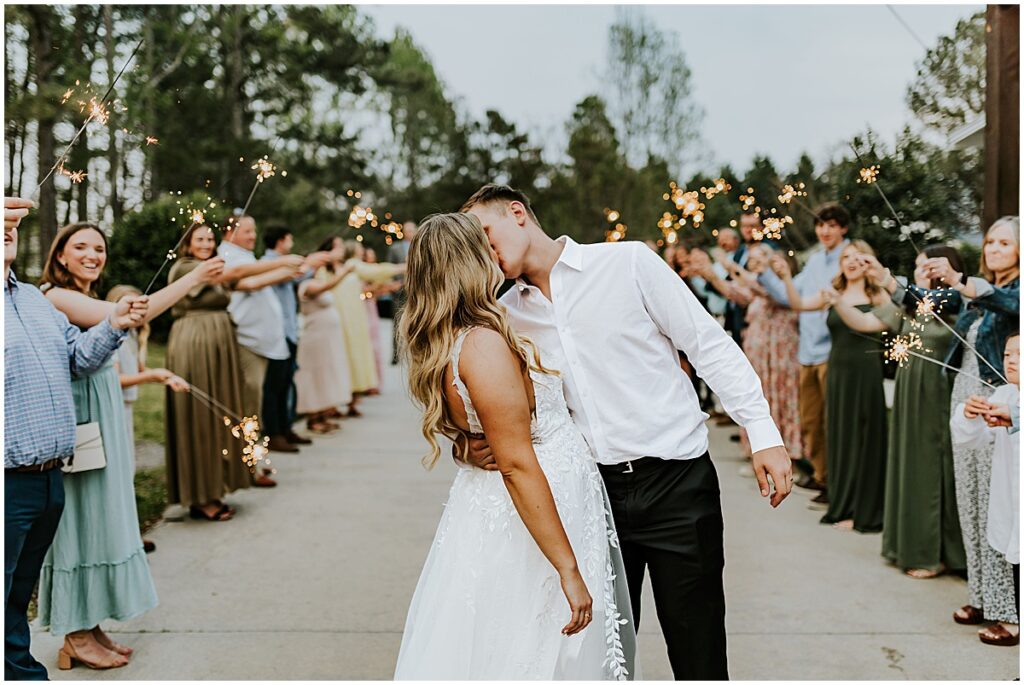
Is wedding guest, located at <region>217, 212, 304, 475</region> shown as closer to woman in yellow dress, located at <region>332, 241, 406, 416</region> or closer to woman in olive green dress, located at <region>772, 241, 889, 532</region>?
woman in yellow dress, located at <region>332, 241, 406, 416</region>

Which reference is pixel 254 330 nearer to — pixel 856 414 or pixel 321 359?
pixel 321 359

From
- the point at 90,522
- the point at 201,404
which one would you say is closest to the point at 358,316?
the point at 201,404

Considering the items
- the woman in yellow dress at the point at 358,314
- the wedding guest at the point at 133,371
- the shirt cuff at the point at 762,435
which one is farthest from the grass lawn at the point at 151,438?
the shirt cuff at the point at 762,435

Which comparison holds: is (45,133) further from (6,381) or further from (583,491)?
(583,491)

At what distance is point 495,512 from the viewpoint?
8.64 feet

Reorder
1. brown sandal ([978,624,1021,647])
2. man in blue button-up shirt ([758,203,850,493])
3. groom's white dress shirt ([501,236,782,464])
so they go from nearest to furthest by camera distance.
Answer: groom's white dress shirt ([501,236,782,464]), brown sandal ([978,624,1021,647]), man in blue button-up shirt ([758,203,850,493])

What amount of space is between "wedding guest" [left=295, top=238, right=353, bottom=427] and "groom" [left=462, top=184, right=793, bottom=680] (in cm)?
697

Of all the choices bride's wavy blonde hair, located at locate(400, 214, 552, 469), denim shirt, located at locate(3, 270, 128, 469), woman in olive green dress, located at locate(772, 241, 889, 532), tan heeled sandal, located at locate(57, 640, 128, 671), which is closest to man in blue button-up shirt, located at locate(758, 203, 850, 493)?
woman in olive green dress, located at locate(772, 241, 889, 532)

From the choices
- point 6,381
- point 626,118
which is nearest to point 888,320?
point 6,381

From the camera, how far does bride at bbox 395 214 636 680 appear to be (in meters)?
2.49

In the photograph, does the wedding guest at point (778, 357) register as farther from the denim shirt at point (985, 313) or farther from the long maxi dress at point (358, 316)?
the long maxi dress at point (358, 316)

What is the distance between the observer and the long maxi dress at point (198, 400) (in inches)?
241

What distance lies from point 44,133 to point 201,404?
76.7 inches

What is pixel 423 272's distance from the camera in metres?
2.58
